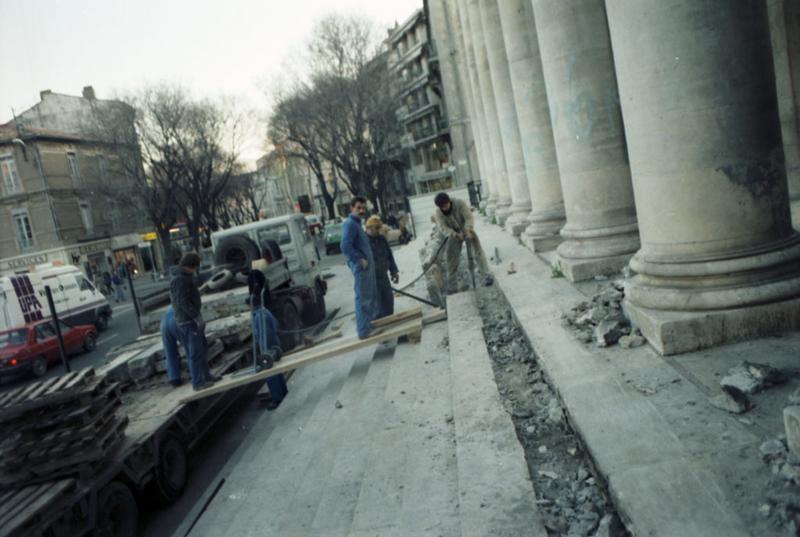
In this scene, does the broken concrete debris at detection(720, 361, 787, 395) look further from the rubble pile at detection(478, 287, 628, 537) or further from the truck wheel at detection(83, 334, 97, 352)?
the truck wheel at detection(83, 334, 97, 352)

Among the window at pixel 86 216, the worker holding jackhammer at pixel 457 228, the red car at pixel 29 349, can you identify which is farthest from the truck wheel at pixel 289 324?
the window at pixel 86 216

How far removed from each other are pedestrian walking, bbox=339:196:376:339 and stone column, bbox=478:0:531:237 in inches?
212

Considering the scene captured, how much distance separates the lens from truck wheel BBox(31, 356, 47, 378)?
1648cm

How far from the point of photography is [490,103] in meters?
16.2

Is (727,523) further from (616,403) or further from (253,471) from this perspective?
(253,471)

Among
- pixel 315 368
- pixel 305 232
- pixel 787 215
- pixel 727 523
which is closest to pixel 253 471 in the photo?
pixel 315 368

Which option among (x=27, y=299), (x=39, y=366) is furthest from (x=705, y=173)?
(x=27, y=299)

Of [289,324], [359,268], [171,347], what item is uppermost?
[359,268]

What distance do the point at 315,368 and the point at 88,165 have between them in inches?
1556

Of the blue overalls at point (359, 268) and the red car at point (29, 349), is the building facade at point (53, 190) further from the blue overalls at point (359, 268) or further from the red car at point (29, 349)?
the blue overalls at point (359, 268)

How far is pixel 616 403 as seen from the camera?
3.61m

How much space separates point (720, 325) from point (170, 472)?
560 centimetres

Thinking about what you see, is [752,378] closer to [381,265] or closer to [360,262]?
[360,262]

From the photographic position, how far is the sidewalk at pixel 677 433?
2422mm
